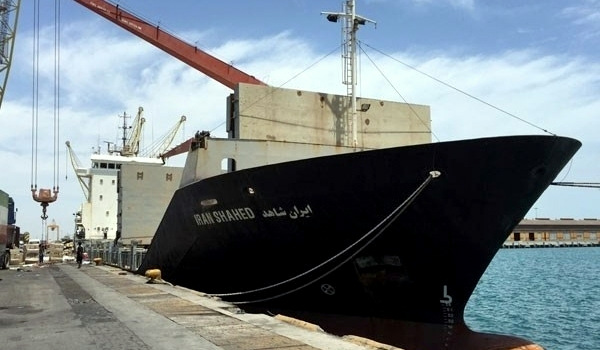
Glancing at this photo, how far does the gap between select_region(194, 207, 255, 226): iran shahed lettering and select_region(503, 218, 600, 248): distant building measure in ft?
380

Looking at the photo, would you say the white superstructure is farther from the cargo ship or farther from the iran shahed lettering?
the cargo ship

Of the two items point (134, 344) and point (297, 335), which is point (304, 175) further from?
point (134, 344)

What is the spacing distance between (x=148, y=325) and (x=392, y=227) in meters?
4.72

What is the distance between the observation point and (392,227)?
1027cm

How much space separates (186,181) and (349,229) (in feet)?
21.3

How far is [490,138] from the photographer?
963 centimetres

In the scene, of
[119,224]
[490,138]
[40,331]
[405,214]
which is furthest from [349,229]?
[119,224]

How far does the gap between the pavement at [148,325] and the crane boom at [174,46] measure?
43.0 feet

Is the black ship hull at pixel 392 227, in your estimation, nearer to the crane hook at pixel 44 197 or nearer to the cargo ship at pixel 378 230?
the cargo ship at pixel 378 230

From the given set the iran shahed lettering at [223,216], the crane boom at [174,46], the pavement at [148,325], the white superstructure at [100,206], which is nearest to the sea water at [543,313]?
the iran shahed lettering at [223,216]

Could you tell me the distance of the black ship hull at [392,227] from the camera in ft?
32.2

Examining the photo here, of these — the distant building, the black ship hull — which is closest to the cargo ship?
the black ship hull

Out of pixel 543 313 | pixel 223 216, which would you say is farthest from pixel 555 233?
pixel 223 216

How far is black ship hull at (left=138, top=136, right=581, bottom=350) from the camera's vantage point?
983cm
